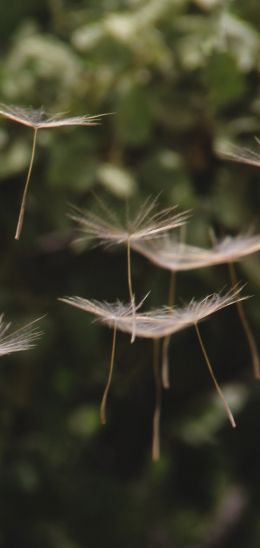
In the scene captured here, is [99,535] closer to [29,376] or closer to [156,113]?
[29,376]

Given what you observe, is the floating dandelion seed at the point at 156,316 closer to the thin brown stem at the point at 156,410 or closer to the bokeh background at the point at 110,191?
the thin brown stem at the point at 156,410

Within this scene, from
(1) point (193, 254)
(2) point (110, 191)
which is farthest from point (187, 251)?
(2) point (110, 191)

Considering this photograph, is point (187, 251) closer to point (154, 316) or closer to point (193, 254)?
point (193, 254)

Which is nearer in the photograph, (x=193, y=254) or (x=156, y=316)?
(x=156, y=316)

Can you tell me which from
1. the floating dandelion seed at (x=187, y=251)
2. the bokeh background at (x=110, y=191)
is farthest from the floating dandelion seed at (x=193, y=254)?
the bokeh background at (x=110, y=191)

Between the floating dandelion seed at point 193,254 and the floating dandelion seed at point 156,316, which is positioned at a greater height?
the floating dandelion seed at point 156,316

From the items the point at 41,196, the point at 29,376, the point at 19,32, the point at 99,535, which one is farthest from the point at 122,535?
the point at 19,32

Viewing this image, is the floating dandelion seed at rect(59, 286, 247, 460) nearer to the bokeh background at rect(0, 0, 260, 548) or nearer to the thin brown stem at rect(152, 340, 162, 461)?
the thin brown stem at rect(152, 340, 162, 461)

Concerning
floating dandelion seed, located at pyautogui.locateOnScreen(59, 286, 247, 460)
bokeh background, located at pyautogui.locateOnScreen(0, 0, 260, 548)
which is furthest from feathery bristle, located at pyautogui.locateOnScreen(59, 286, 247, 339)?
bokeh background, located at pyautogui.locateOnScreen(0, 0, 260, 548)
